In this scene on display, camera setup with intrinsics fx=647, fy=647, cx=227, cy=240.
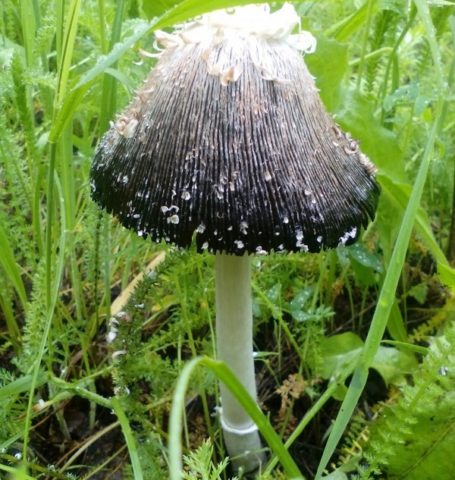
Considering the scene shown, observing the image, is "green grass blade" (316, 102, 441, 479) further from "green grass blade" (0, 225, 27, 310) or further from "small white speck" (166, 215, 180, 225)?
"green grass blade" (0, 225, 27, 310)

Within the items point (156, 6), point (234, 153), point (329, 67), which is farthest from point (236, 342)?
point (156, 6)

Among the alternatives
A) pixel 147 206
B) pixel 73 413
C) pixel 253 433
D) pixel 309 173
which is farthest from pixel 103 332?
pixel 309 173

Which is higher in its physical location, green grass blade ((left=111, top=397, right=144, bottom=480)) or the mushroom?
the mushroom

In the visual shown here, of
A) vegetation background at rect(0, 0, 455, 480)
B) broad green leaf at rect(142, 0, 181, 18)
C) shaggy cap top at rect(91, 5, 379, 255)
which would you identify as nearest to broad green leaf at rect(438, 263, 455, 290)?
vegetation background at rect(0, 0, 455, 480)

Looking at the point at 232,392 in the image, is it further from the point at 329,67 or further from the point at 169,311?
the point at 169,311

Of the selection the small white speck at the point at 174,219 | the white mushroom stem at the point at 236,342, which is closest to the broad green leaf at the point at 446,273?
the white mushroom stem at the point at 236,342

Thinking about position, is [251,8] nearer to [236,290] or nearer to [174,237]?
[174,237]
